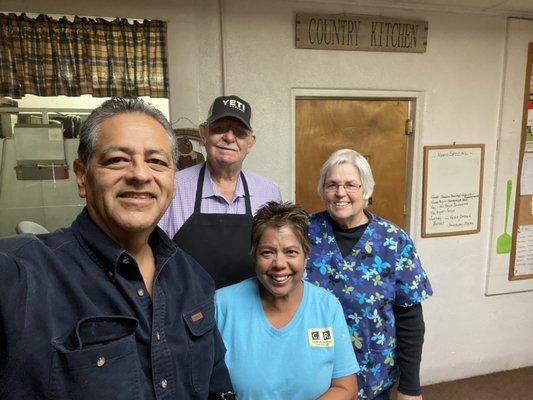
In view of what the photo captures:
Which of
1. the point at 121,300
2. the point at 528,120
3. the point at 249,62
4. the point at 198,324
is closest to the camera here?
the point at 121,300

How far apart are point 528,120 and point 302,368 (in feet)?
8.65

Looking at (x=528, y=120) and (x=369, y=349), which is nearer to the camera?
(x=369, y=349)

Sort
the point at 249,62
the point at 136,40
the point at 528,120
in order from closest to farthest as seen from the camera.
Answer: the point at 136,40 → the point at 249,62 → the point at 528,120

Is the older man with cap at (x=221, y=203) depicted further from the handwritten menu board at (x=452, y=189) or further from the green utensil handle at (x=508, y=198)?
the green utensil handle at (x=508, y=198)

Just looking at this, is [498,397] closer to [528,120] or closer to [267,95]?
[528,120]

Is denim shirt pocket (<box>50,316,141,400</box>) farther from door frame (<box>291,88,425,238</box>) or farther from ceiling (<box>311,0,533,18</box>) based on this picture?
ceiling (<box>311,0,533,18</box>)

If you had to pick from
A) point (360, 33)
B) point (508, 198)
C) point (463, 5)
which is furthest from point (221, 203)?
point (508, 198)

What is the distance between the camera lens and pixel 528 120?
2.62 meters

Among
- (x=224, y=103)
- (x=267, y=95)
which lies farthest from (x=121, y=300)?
(x=267, y=95)

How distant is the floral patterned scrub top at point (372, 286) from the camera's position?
1325 millimetres

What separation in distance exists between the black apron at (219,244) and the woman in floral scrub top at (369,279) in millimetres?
266

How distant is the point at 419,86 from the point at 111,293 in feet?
7.83

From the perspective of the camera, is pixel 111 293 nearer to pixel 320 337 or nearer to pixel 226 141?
pixel 320 337

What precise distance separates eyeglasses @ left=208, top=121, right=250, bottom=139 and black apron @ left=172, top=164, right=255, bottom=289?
34 centimetres
